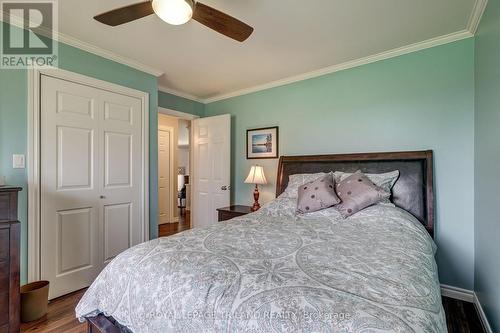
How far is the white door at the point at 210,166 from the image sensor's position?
12.2ft

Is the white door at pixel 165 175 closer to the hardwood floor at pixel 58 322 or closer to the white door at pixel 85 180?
the white door at pixel 85 180

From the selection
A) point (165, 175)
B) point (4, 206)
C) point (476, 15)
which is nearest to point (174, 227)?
point (165, 175)

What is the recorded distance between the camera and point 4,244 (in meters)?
1.66

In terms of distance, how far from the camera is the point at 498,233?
1.51m

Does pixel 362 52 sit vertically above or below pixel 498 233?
above

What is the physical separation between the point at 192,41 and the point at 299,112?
1571mm

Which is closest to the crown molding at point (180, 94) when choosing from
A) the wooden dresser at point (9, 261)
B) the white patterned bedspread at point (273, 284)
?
the wooden dresser at point (9, 261)

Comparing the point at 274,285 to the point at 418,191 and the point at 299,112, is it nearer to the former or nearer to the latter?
the point at 418,191

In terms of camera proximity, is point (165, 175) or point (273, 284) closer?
point (273, 284)

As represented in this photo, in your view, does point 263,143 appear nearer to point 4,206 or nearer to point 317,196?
point 317,196

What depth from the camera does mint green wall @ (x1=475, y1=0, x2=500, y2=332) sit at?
1.57 meters

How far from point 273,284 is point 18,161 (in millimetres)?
2375

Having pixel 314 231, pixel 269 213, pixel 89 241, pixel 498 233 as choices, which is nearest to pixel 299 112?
pixel 269 213

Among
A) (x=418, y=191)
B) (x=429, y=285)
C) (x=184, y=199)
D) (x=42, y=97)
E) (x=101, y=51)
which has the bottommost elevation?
(x=184, y=199)
